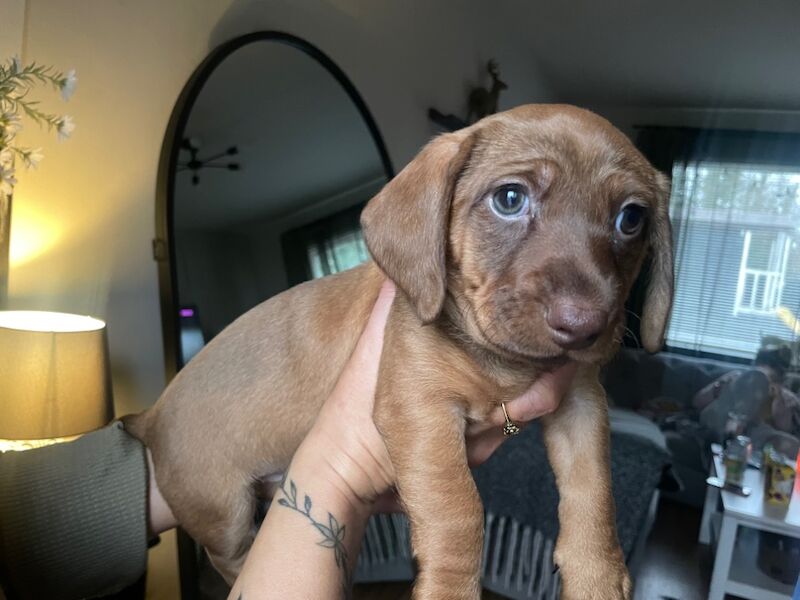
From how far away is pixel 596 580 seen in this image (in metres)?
1.16

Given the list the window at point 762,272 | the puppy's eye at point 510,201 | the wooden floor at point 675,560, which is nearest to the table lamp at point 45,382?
the puppy's eye at point 510,201

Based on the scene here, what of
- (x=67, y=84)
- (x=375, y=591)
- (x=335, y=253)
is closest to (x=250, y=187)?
(x=335, y=253)

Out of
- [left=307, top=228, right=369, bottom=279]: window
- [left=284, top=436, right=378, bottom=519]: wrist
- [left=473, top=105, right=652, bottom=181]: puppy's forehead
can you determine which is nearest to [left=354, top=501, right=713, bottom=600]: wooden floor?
[left=307, top=228, right=369, bottom=279]: window

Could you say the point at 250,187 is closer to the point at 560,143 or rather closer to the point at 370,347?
the point at 370,347

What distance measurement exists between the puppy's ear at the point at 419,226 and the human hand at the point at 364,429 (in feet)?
0.76

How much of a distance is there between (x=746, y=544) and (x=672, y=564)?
35cm

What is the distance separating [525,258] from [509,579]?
261 cm

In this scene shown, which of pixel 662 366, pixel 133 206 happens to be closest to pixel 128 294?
pixel 133 206

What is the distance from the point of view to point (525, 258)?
3.50 feet

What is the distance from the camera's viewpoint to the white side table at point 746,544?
9.66ft

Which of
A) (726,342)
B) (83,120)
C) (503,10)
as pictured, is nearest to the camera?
(83,120)

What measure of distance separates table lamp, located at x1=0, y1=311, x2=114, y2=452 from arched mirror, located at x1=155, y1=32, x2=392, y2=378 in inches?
19.0

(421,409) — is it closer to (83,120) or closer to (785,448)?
(83,120)

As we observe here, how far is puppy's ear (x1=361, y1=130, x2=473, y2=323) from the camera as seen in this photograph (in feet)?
3.71
